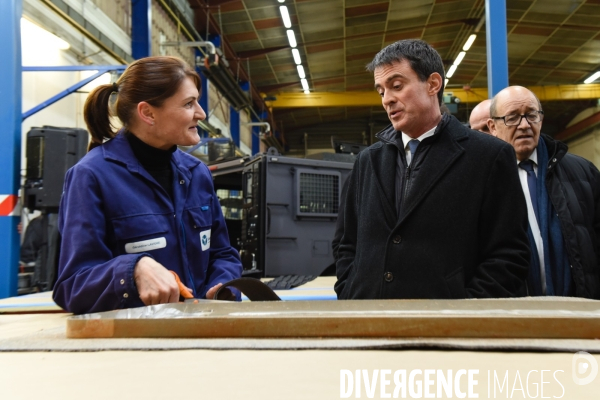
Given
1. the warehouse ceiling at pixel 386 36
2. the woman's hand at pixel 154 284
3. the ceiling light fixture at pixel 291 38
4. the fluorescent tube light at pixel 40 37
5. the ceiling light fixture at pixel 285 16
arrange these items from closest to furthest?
1. the woman's hand at pixel 154 284
2. the fluorescent tube light at pixel 40 37
3. the ceiling light fixture at pixel 285 16
4. the warehouse ceiling at pixel 386 36
5. the ceiling light fixture at pixel 291 38

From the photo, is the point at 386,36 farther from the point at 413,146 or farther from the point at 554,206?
the point at 413,146

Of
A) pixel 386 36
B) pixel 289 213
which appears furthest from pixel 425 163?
pixel 386 36

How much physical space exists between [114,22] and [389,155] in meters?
5.86

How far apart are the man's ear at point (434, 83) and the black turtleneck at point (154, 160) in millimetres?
790

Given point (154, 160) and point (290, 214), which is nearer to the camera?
point (154, 160)

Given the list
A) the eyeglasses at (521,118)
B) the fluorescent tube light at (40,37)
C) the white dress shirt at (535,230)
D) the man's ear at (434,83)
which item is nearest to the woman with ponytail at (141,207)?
the man's ear at (434,83)

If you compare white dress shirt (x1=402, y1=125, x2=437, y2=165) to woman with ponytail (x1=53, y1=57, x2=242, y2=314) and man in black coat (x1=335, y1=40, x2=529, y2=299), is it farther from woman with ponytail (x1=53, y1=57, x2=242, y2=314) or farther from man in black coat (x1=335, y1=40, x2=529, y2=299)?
woman with ponytail (x1=53, y1=57, x2=242, y2=314)

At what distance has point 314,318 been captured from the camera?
71cm

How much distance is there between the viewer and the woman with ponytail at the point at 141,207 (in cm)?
110

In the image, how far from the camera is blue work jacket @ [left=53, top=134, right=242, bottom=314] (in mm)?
1119

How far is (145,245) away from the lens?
4.18ft

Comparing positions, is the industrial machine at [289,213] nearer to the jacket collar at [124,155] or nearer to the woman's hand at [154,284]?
the jacket collar at [124,155]

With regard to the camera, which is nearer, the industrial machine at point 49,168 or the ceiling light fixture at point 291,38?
the industrial machine at point 49,168

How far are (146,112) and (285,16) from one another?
8.13 meters
